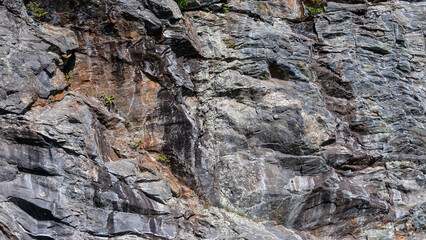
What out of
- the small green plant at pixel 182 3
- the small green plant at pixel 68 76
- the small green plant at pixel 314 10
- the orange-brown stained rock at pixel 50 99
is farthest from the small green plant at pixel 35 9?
the small green plant at pixel 314 10

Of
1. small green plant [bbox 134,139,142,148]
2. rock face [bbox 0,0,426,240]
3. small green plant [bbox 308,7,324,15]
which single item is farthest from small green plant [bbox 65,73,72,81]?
small green plant [bbox 308,7,324,15]

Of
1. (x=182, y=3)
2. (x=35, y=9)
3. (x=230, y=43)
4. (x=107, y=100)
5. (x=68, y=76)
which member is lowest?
(x=107, y=100)

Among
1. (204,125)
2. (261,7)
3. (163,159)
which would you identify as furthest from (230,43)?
(163,159)

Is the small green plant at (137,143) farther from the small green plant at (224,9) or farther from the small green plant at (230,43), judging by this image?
the small green plant at (224,9)

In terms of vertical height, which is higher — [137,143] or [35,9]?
[35,9]

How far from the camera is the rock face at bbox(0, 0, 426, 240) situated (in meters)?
8.40

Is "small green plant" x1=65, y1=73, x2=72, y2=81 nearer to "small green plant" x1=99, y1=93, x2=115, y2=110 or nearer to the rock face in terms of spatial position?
the rock face

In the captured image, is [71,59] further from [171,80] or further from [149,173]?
[149,173]

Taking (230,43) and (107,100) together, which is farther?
(230,43)

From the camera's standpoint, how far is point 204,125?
10688 millimetres

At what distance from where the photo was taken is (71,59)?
10.3 meters

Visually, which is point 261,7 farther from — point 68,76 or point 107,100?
point 68,76

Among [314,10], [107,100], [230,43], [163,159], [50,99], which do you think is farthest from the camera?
[314,10]

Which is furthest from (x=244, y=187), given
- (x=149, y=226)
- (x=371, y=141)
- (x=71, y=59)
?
(x=71, y=59)
